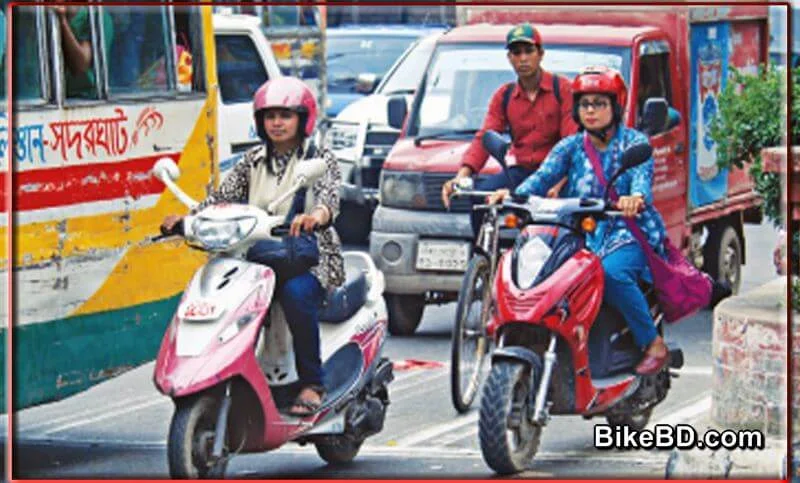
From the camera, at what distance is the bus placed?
300 inches

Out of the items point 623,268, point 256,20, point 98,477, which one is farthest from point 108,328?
point 256,20

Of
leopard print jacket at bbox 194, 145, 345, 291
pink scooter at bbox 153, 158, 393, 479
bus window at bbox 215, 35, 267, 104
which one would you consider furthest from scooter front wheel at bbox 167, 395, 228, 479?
bus window at bbox 215, 35, 267, 104

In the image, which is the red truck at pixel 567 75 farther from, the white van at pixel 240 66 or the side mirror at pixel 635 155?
the side mirror at pixel 635 155

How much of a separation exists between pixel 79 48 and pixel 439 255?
3.03m

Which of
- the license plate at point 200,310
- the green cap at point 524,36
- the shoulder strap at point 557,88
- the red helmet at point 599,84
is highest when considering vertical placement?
the green cap at point 524,36

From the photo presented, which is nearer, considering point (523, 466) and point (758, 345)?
point (523, 466)

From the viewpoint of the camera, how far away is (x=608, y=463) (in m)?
7.57

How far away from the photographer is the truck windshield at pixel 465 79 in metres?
11.2

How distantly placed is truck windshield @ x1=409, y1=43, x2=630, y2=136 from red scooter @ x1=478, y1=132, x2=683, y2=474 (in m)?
3.38

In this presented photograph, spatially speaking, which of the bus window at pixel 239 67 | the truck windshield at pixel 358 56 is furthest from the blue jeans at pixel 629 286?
the truck windshield at pixel 358 56

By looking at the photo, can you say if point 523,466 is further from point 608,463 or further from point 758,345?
point 758,345

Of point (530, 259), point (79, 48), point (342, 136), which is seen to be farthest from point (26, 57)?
point (342, 136)

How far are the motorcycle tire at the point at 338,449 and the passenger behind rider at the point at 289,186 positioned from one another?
314mm

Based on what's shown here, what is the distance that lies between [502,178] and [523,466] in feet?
6.19
